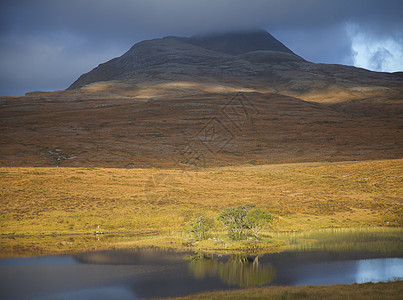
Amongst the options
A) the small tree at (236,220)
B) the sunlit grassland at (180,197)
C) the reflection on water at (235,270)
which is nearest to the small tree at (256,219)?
the small tree at (236,220)

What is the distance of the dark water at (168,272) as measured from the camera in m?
26.6

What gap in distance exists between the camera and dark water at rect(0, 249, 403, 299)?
26.6 m

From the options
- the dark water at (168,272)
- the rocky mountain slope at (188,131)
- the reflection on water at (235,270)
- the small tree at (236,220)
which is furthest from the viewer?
the rocky mountain slope at (188,131)

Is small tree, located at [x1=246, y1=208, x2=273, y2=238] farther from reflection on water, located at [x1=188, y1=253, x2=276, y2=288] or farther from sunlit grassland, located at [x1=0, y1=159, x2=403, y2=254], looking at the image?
reflection on water, located at [x1=188, y1=253, x2=276, y2=288]

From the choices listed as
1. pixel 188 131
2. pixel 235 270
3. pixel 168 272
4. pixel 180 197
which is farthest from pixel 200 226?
pixel 188 131

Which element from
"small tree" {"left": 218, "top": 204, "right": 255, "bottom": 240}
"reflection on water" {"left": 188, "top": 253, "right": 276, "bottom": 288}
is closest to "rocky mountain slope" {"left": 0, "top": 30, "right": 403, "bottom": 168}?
"small tree" {"left": 218, "top": 204, "right": 255, "bottom": 240}

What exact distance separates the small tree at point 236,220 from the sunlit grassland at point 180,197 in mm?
5110

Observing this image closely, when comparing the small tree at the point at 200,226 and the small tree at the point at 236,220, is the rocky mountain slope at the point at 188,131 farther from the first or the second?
the small tree at the point at 236,220

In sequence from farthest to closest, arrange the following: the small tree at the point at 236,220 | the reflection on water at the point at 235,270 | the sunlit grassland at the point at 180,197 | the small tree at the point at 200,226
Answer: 1. the sunlit grassland at the point at 180,197
2. the small tree at the point at 200,226
3. the small tree at the point at 236,220
4. the reflection on water at the point at 235,270

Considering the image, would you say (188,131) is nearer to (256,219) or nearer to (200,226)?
(200,226)

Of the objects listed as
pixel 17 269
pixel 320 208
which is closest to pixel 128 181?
pixel 320 208

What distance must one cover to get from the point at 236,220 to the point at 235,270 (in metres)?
11.5

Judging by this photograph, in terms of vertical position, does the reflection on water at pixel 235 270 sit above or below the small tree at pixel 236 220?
below

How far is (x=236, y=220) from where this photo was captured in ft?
137
